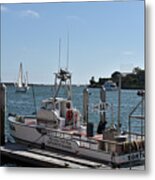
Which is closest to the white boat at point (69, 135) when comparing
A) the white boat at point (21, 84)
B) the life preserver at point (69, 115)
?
the life preserver at point (69, 115)

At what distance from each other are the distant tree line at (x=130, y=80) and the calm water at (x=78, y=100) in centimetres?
3

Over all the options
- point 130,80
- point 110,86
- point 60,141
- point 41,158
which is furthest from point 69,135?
point 130,80

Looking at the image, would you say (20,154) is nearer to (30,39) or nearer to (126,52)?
(30,39)

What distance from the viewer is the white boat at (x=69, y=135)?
8.86ft

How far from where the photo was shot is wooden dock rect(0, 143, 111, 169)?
274cm

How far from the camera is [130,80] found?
8.81 feet

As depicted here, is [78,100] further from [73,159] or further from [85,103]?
[73,159]

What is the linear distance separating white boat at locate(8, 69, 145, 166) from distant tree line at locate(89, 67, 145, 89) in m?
0.17

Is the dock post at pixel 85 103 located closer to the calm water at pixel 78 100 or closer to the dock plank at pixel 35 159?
the calm water at pixel 78 100

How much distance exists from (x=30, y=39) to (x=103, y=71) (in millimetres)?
489

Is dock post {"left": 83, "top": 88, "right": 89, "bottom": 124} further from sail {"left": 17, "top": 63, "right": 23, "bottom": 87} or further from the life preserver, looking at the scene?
sail {"left": 17, "top": 63, "right": 23, "bottom": 87}

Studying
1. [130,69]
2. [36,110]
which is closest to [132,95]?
[130,69]

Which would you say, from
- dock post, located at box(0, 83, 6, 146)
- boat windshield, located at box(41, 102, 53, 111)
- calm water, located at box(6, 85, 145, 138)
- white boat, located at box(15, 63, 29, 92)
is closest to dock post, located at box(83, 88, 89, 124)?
calm water, located at box(6, 85, 145, 138)

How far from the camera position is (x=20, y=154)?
281cm
